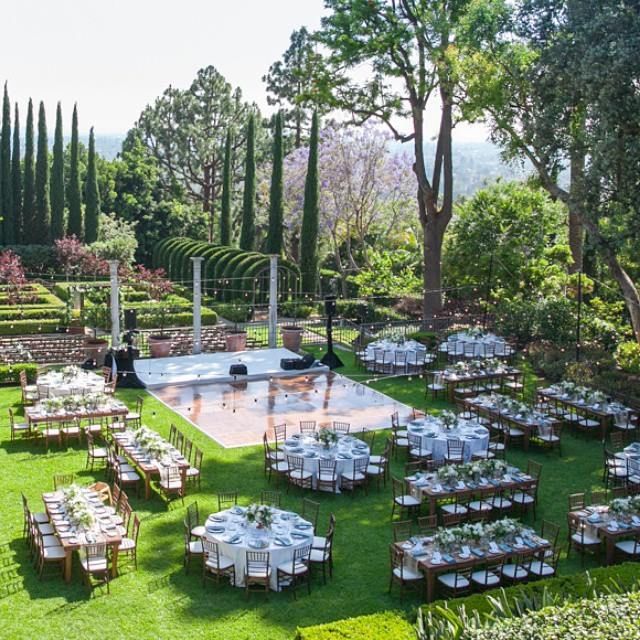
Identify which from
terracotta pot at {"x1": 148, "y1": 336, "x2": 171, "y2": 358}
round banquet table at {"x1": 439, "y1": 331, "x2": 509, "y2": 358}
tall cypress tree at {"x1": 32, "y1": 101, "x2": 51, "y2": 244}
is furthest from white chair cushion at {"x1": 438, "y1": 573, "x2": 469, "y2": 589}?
tall cypress tree at {"x1": 32, "y1": 101, "x2": 51, "y2": 244}

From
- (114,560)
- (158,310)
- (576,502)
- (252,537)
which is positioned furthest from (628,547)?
(158,310)

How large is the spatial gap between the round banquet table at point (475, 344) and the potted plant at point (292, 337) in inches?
192

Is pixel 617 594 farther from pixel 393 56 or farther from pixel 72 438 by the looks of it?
pixel 393 56

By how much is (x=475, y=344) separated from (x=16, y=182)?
1327 inches

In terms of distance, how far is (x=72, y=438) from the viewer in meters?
18.8

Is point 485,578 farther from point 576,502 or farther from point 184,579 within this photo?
point 184,579

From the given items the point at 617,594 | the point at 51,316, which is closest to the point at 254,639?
the point at 617,594

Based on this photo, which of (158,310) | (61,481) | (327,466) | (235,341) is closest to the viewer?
(61,481)

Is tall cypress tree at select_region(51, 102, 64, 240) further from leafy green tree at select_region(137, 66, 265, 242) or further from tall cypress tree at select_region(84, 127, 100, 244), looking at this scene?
leafy green tree at select_region(137, 66, 265, 242)

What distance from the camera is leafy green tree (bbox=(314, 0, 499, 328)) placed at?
29.7 metres

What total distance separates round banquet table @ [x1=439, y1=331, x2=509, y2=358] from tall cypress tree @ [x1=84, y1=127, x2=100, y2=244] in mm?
27994

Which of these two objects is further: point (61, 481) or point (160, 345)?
point (160, 345)

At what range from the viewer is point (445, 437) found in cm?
1769

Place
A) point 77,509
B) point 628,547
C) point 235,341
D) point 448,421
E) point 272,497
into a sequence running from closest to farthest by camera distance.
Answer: point 77,509 < point 628,547 < point 272,497 < point 448,421 < point 235,341
